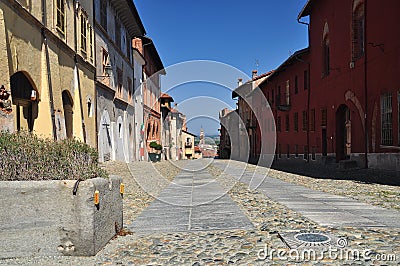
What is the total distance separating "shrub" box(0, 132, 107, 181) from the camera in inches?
172

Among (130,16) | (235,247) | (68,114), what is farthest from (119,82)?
(235,247)

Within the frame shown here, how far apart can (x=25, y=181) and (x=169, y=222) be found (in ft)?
8.42

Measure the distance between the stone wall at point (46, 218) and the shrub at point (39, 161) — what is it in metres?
0.22

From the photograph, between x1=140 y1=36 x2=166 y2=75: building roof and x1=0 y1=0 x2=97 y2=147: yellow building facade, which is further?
x1=140 y1=36 x2=166 y2=75: building roof

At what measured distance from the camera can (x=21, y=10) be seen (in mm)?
8633

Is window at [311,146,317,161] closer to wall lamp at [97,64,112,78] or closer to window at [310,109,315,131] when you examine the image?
window at [310,109,315,131]

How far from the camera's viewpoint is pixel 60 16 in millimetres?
11750

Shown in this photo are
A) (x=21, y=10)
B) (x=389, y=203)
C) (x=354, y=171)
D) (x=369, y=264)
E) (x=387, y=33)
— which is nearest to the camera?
(x=369, y=264)

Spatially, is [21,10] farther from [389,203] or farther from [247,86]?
[247,86]

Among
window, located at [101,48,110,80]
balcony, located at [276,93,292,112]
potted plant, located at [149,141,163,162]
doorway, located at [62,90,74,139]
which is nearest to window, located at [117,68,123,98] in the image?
window, located at [101,48,110,80]

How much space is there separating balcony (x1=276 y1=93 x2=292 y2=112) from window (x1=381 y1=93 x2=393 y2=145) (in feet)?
49.4

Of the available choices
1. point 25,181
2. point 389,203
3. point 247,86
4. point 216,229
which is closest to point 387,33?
point 389,203

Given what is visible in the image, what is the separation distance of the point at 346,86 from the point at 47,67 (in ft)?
44.2

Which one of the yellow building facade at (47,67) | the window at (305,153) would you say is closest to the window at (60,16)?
the yellow building facade at (47,67)
